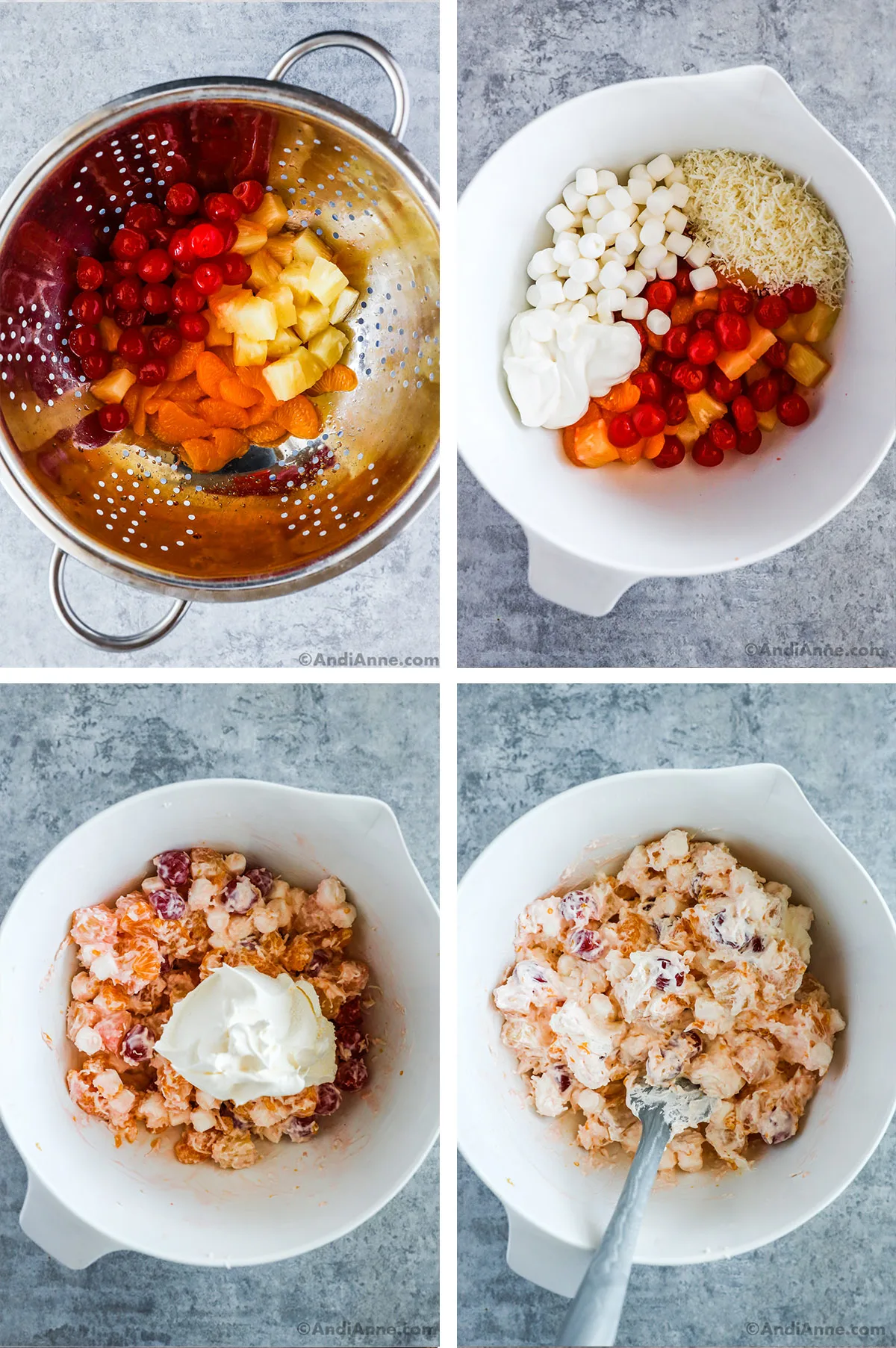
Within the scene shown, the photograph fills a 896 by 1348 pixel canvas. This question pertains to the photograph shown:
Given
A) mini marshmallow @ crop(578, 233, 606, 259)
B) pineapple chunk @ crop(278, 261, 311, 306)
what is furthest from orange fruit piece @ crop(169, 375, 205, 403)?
mini marshmallow @ crop(578, 233, 606, 259)

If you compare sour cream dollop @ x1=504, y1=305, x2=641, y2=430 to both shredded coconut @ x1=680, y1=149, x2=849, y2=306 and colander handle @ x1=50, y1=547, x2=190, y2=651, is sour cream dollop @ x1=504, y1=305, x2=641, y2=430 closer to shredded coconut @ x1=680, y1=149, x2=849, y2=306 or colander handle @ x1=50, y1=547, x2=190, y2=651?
shredded coconut @ x1=680, y1=149, x2=849, y2=306

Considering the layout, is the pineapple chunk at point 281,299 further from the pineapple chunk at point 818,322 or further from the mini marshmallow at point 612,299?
the pineapple chunk at point 818,322

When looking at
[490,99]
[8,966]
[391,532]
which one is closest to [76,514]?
[391,532]

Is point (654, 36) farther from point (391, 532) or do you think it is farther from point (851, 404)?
point (391, 532)

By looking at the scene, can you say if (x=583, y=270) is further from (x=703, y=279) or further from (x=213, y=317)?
(x=213, y=317)

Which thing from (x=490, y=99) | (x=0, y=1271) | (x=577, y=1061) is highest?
(x=490, y=99)

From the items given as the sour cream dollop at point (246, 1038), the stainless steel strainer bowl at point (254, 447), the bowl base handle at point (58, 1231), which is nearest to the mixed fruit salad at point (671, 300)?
the stainless steel strainer bowl at point (254, 447)
